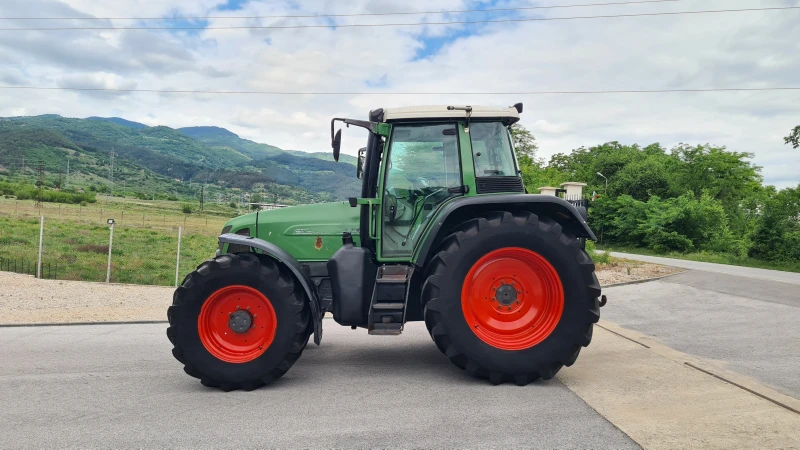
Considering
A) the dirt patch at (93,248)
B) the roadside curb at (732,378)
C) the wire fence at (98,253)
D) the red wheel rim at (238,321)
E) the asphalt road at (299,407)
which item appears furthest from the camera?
the dirt patch at (93,248)

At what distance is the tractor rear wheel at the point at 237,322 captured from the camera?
16.1 ft

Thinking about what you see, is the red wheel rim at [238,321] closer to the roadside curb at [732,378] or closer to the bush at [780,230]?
the roadside curb at [732,378]

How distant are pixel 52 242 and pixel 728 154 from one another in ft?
181

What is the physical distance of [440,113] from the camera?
5.38 metres

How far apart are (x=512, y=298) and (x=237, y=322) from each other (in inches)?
95.4

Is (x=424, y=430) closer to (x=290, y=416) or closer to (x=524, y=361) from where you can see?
(x=290, y=416)

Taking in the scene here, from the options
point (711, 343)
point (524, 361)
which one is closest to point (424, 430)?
point (524, 361)

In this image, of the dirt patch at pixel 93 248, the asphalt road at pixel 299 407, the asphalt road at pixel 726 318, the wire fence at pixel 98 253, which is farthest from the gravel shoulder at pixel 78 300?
the dirt patch at pixel 93 248

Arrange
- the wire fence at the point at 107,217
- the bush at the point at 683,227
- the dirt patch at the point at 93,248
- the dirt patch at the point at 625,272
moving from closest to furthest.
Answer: the dirt patch at the point at 625,272, the dirt patch at the point at 93,248, the bush at the point at 683,227, the wire fence at the point at 107,217

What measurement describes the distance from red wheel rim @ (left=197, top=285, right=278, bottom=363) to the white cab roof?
205 cm

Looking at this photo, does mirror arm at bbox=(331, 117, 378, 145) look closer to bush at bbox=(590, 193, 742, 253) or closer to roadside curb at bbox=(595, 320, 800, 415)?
roadside curb at bbox=(595, 320, 800, 415)

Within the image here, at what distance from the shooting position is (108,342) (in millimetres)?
7191

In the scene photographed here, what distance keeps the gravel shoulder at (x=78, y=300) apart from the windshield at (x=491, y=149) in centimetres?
640

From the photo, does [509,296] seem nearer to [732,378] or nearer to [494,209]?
[494,209]
